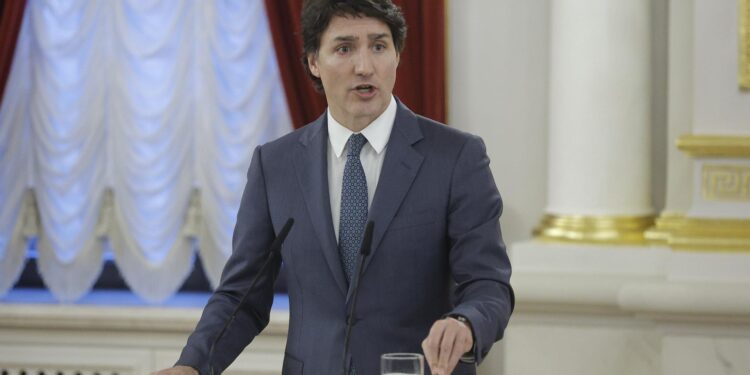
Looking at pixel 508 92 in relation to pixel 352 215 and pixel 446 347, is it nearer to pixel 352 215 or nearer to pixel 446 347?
pixel 352 215

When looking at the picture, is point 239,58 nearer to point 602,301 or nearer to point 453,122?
point 453,122

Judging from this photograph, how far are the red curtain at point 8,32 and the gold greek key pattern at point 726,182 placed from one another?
9.33 feet

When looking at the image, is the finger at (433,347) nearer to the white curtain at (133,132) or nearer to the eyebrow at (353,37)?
the eyebrow at (353,37)

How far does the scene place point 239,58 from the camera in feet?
14.9

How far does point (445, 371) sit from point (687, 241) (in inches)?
79.8

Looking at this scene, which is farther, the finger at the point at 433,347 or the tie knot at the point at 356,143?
the tie knot at the point at 356,143

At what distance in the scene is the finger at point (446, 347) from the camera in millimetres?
1750

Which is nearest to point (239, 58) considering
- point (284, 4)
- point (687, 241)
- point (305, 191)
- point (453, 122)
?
point (284, 4)

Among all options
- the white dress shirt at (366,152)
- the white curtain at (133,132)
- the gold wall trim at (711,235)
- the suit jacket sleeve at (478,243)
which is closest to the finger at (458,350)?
the suit jacket sleeve at (478,243)

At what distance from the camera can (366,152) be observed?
2246 mm

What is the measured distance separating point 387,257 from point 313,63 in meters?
0.47

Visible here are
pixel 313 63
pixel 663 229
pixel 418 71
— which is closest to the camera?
pixel 313 63

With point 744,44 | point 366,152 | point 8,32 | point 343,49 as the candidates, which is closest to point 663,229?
point 744,44

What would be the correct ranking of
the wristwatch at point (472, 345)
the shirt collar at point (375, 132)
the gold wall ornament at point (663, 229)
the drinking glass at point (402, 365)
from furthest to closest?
the gold wall ornament at point (663, 229)
the shirt collar at point (375, 132)
the wristwatch at point (472, 345)
the drinking glass at point (402, 365)
